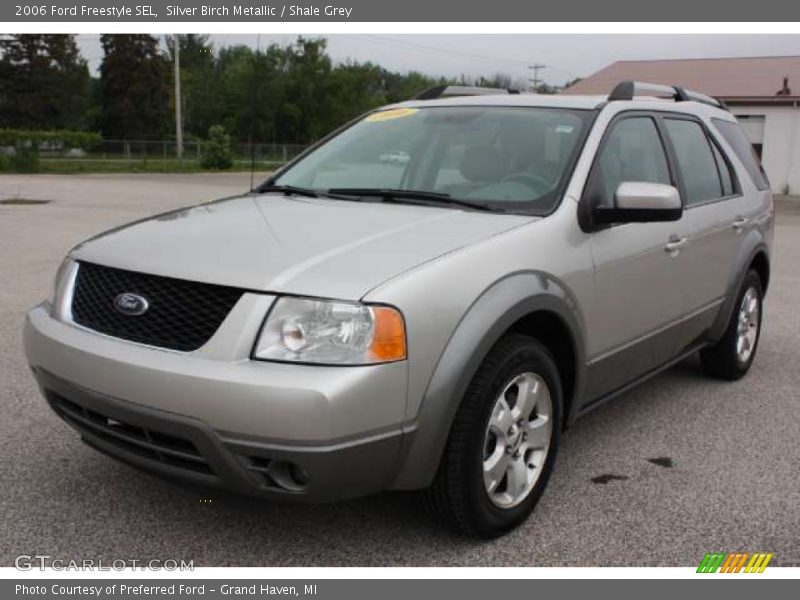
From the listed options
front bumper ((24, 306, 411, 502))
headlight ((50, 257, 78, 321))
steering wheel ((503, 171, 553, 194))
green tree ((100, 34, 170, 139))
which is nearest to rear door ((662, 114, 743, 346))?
steering wheel ((503, 171, 553, 194))

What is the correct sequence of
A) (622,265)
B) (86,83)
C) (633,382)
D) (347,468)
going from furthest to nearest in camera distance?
(86,83) → (633,382) → (622,265) → (347,468)

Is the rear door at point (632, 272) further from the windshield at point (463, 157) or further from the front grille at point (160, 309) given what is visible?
the front grille at point (160, 309)

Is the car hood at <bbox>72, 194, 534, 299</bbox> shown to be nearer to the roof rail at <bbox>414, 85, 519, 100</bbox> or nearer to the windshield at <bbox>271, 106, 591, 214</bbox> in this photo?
the windshield at <bbox>271, 106, 591, 214</bbox>

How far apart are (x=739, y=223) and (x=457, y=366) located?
292 centimetres

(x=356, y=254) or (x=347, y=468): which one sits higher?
(x=356, y=254)

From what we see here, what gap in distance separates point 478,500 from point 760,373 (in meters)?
3.39

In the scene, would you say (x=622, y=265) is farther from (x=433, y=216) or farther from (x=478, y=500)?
(x=478, y=500)

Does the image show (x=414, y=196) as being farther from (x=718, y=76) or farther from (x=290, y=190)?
(x=718, y=76)

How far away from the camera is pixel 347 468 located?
2648 millimetres

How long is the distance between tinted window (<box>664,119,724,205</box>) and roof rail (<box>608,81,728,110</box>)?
0.80ft

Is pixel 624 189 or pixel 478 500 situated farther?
pixel 624 189

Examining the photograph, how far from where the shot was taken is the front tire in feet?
9.67

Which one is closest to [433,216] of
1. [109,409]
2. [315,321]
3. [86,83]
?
[315,321]

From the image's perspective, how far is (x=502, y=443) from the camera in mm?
3168
